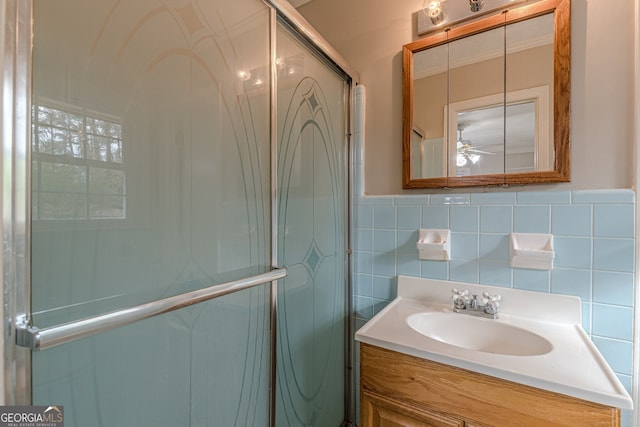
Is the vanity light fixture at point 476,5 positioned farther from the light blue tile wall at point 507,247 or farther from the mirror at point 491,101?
the light blue tile wall at point 507,247

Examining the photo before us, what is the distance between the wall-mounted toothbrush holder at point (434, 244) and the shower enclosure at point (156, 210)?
1.85 feet

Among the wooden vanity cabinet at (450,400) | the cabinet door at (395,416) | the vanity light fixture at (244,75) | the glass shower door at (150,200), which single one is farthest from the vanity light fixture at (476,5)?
the cabinet door at (395,416)

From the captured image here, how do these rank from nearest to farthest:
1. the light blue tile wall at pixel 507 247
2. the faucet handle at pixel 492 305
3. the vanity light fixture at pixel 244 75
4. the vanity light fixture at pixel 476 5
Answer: the vanity light fixture at pixel 244 75 → the light blue tile wall at pixel 507 247 → the faucet handle at pixel 492 305 → the vanity light fixture at pixel 476 5

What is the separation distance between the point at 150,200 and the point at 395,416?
0.99 meters

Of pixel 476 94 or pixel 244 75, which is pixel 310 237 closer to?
pixel 244 75

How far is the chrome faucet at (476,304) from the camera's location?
3.77ft

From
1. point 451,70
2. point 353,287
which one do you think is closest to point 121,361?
point 353,287

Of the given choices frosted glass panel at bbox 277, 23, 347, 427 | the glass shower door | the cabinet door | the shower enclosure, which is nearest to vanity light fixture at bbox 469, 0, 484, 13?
frosted glass panel at bbox 277, 23, 347, 427

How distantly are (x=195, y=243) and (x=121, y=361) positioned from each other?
Result: 0.29 meters

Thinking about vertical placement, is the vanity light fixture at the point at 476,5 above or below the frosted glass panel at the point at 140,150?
above

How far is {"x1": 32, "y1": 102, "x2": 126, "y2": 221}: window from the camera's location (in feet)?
1.64

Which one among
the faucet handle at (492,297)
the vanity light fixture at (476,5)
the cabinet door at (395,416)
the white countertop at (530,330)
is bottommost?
the cabinet door at (395,416)

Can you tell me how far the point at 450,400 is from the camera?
860mm

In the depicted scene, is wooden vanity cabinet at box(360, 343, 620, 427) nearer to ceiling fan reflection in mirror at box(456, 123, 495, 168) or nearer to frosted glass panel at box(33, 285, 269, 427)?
frosted glass panel at box(33, 285, 269, 427)
